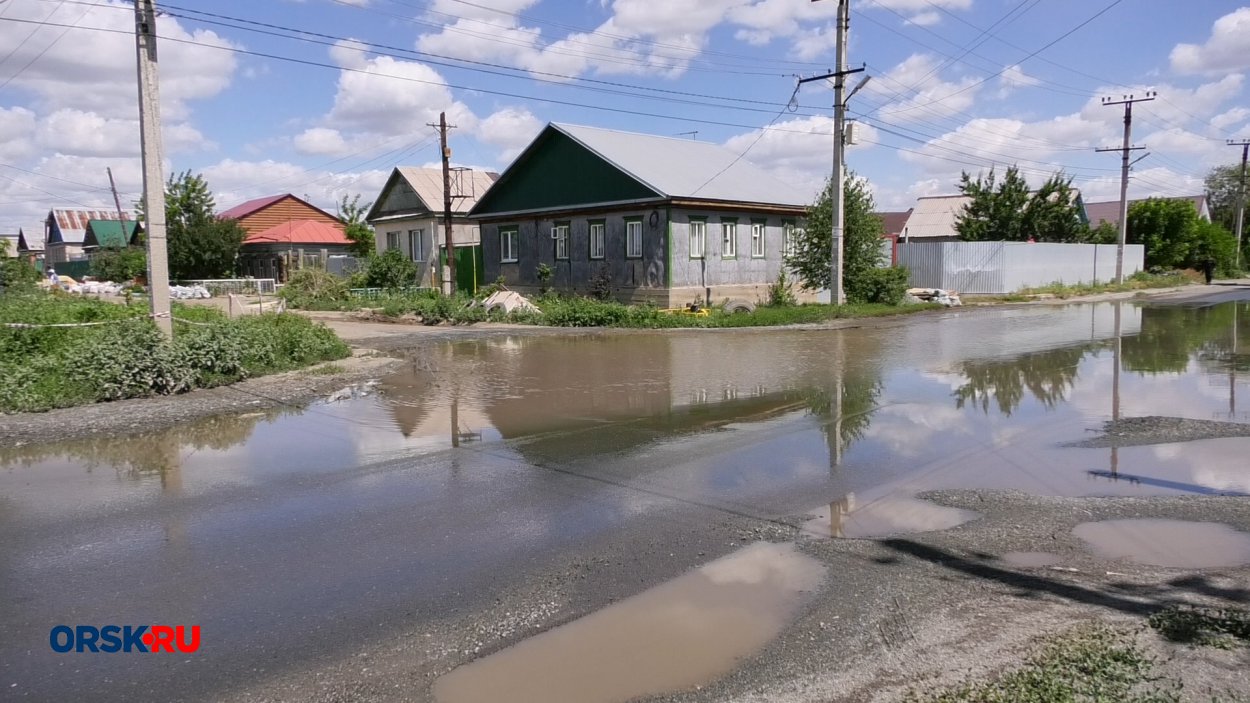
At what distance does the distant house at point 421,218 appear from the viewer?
41.0 meters

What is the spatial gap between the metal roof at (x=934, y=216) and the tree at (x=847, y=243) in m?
35.4

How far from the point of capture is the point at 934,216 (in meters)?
65.0

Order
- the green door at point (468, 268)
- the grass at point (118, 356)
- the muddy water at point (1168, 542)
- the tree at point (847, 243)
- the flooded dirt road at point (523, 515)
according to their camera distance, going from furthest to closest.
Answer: the green door at point (468, 268) → the tree at point (847, 243) → the grass at point (118, 356) → the muddy water at point (1168, 542) → the flooded dirt road at point (523, 515)

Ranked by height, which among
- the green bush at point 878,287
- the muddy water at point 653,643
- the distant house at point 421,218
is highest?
the distant house at point 421,218

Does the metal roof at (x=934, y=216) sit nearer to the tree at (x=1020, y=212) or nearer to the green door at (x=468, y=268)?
the tree at (x=1020, y=212)

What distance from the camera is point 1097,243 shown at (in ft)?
168

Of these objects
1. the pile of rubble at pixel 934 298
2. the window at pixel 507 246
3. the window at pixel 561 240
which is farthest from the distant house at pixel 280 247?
the pile of rubble at pixel 934 298

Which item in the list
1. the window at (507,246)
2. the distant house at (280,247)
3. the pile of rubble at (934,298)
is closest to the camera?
the pile of rubble at (934,298)

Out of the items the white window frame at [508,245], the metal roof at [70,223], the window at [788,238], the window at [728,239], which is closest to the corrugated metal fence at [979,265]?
the window at [788,238]

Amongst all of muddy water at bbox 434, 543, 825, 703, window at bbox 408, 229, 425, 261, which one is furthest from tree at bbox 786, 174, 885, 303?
muddy water at bbox 434, 543, 825, 703

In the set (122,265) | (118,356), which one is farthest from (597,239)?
(122,265)

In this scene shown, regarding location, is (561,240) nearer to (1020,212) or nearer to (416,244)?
(416,244)

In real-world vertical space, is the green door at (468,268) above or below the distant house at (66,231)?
below

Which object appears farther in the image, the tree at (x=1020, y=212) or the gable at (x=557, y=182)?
the tree at (x=1020, y=212)
